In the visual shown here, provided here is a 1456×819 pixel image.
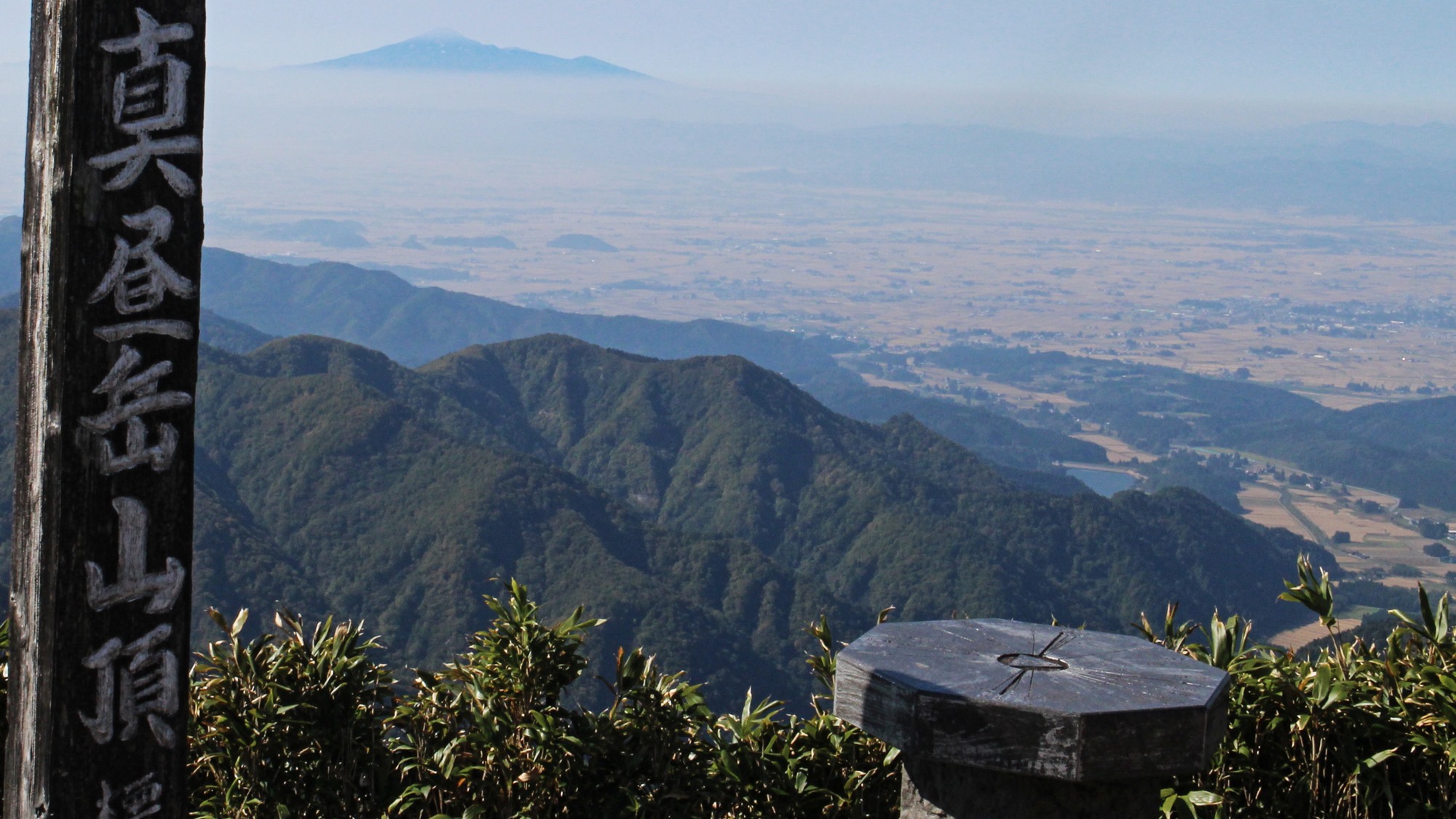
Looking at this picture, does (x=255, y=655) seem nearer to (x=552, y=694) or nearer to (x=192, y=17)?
(x=552, y=694)

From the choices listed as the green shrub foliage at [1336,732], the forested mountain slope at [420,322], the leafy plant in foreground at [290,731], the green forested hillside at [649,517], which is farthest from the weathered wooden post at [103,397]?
the forested mountain slope at [420,322]

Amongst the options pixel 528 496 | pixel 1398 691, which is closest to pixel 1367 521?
pixel 528 496

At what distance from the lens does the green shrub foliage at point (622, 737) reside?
11.7 ft

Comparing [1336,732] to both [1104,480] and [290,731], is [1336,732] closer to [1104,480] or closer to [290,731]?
[290,731]

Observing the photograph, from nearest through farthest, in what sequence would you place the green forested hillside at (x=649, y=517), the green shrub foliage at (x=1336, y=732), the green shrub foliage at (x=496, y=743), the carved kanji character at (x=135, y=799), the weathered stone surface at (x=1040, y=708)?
the carved kanji character at (x=135, y=799)
the weathered stone surface at (x=1040, y=708)
the green shrub foliage at (x=1336, y=732)
the green shrub foliage at (x=496, y=743)
the green forested hillside at (x=649, y=517)

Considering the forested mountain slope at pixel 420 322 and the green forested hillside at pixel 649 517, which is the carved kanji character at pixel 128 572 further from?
the forested mountain slope at pixel 420 322

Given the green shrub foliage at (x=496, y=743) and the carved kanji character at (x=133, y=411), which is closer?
the carved kanji character at (x=133, y=411)

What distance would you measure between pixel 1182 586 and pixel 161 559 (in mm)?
52200

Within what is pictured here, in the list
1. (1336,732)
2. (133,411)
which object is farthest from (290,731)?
(1336,732)

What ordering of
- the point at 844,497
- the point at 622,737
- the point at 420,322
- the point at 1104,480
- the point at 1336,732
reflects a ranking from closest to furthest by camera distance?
the point at 1336,732
the point at 622,737
the point at 844,497
the point at 1104,480
the point at 420,322

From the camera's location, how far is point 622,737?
391cm

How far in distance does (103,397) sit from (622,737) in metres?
1.91

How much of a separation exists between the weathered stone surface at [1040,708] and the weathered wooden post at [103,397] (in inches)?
66.9

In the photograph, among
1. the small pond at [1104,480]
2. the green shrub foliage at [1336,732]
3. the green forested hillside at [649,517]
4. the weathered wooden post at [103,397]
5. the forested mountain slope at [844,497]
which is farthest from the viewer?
the small pond at [1104,480]
